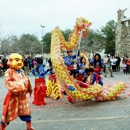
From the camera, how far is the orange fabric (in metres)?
4.45

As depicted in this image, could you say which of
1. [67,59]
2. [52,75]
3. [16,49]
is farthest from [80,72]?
[16,49]

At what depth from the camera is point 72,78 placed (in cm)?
692

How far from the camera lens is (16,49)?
1714 inches

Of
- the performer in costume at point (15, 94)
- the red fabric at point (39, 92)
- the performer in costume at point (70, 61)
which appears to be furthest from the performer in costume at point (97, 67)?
the performer in costume at point (15, 94)

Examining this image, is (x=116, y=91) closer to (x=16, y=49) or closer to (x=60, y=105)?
(x=60, y=105)

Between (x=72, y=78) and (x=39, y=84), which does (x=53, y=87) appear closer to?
(x=39, y=84)

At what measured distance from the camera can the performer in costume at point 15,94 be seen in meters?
4.47

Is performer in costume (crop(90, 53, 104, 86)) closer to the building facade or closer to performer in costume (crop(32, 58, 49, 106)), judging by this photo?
performer in costume (crop(32, 58, 49, 106))

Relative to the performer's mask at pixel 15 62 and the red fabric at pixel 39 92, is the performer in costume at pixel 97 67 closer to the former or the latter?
the red fabric at pixel 39 92

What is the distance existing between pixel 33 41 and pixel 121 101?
42.6 m

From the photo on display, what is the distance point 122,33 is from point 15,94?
28483 millimetres

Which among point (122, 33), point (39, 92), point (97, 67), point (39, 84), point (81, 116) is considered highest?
point (122, 33)

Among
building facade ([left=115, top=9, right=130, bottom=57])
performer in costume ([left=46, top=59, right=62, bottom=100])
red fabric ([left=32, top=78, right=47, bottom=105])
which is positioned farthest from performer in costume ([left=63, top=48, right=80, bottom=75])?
building facade ([left=115, top=9, right=130, bottom=57])

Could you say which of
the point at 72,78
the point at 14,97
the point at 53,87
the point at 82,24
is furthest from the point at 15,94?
the point at 53,87
